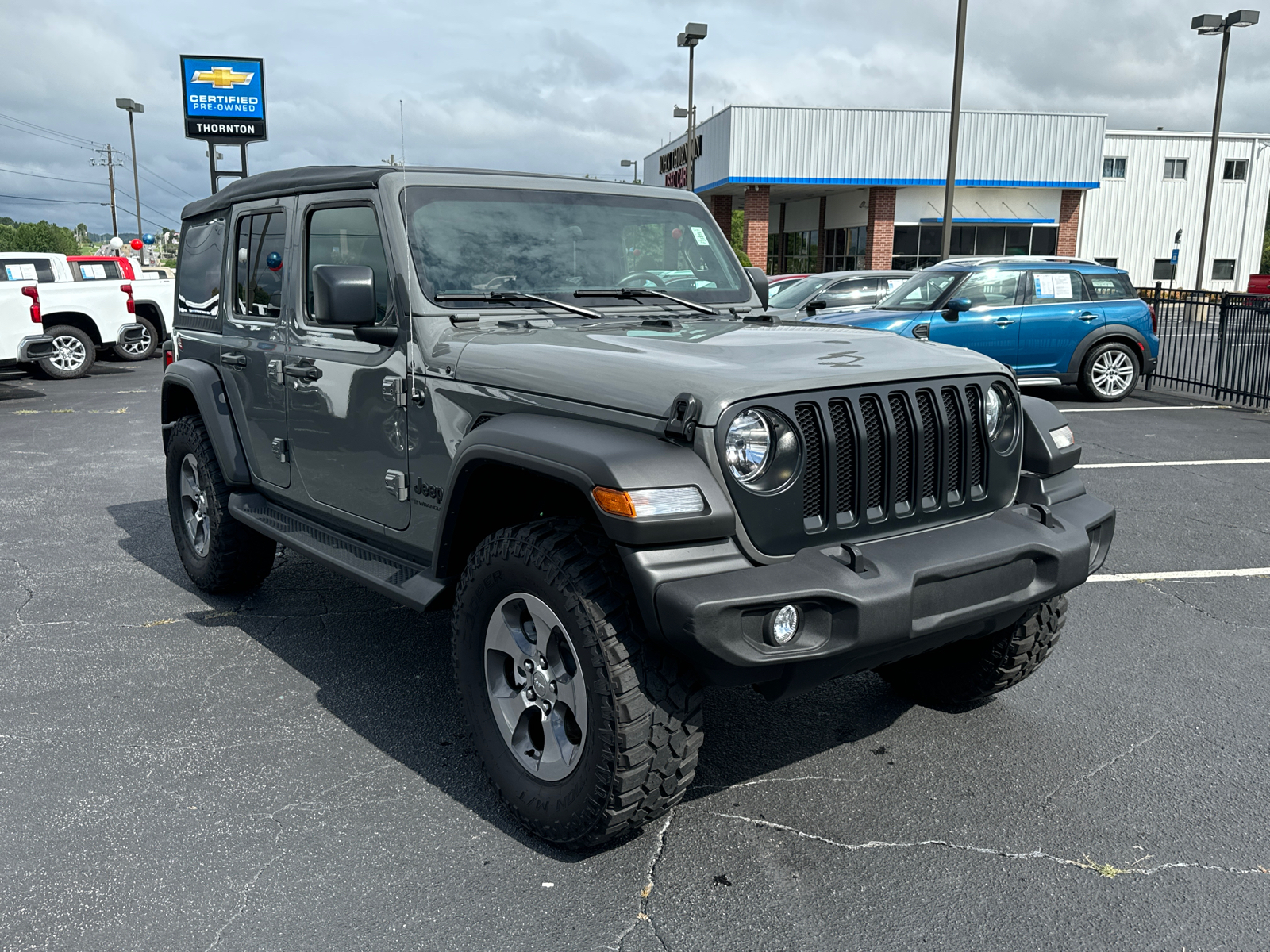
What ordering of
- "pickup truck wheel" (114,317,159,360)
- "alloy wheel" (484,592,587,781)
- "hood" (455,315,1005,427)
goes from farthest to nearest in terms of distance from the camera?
"pickup truck wheel" (114,317,159,360)
"alloy wheel" (484,592,587,781)
"hood" (455,315,1005,427)

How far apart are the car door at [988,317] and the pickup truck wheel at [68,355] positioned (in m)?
12.7

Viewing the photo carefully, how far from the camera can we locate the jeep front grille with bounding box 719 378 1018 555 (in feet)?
9.32

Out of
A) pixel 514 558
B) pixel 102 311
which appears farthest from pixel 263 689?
pixel 102 311

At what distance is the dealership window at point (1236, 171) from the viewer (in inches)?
1698

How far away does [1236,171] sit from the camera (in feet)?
142

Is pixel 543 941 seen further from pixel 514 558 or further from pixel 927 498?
pixel 927 498

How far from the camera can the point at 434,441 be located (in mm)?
3547

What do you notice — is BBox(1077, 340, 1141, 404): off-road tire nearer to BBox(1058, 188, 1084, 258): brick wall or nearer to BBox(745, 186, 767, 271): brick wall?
BBox(745, 186, 767, 271): brick wall

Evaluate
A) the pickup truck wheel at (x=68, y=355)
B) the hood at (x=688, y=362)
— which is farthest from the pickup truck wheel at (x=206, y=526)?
the pickup truck wheel at (x=68, y=355)

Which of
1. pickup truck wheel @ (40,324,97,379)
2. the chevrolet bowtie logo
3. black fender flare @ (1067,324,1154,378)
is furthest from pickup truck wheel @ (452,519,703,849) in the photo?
the chevrolet bowtie logo

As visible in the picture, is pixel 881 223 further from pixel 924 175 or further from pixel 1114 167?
pixel 1114 167

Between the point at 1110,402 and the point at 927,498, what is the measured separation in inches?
440

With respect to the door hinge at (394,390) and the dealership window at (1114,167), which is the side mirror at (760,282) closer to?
the door hinge at (394,390)

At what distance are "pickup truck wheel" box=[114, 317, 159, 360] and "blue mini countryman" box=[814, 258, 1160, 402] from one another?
1247 centimetres
